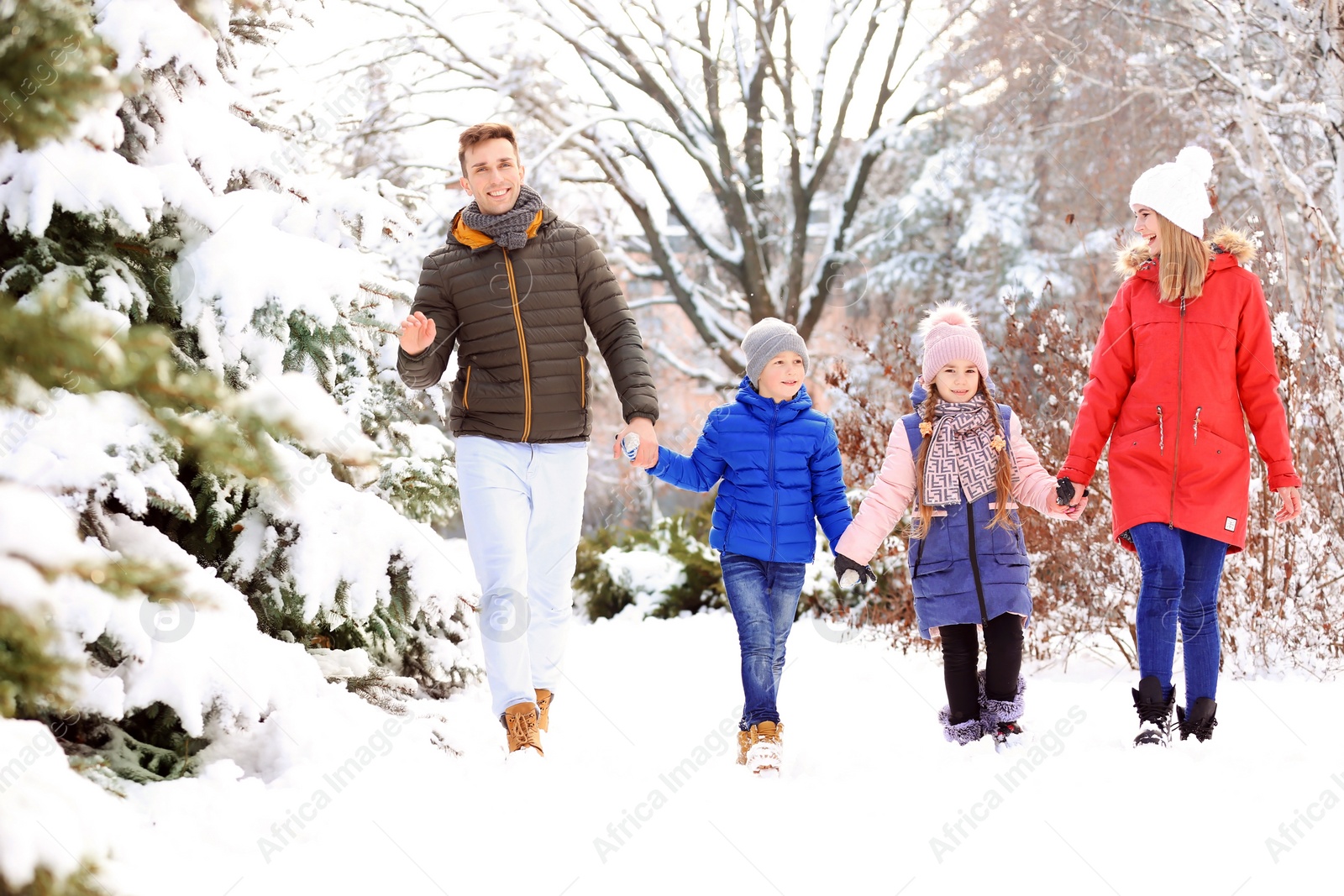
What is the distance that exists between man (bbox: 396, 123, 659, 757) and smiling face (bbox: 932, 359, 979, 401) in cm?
105

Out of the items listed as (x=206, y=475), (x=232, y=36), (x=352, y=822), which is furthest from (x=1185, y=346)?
(x=232, y=36)

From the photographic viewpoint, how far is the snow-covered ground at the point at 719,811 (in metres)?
2.62

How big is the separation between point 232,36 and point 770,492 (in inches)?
112

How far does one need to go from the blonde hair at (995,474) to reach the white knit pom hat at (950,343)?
7 cm

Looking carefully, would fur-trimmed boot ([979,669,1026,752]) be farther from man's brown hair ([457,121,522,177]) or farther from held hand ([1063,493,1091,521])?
man's brown hair ([457,121,522,177])

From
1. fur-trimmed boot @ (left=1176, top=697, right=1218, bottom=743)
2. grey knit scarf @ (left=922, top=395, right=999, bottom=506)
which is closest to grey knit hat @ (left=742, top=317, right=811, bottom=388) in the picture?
grey knit scarf @ (left=922, top=395, right=999, bottom=506)

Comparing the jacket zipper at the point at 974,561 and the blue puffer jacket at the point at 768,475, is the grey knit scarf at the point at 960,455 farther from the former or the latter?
the blue puffer jacket at the point at 768,475

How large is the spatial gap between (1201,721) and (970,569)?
94cm

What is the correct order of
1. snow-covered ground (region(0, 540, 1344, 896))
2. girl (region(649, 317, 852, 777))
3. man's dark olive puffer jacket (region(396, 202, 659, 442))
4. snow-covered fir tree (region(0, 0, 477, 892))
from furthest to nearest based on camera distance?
girl (region(649, 317, 852, 777)), man's dark olive puffer jacket (region(396, 202, 659, 442)), snow-covered fir tree (region(0, 0, 477, 892)), snow-covered ground (region(0, 540, 1344, 896))

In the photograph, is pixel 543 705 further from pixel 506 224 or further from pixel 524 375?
pixel 506 224

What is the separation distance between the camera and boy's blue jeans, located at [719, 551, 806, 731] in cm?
398

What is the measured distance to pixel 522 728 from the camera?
12.2ft

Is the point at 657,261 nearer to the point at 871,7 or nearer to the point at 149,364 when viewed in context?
the point at 871,7

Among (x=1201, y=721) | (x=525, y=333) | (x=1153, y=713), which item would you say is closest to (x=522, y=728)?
(x=525, y=333)
